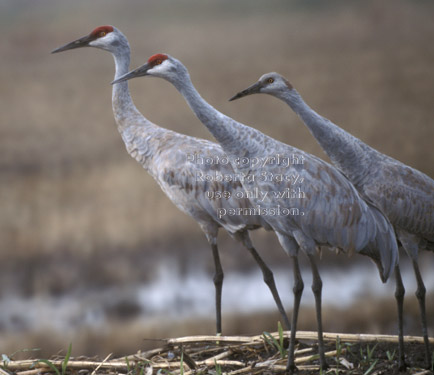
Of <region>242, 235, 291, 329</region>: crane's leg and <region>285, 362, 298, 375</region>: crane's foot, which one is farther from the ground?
<region>242, 235, 291, 329</region>: crane's leg

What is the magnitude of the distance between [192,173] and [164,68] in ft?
1.91

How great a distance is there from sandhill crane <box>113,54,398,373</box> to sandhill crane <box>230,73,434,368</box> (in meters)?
0.10

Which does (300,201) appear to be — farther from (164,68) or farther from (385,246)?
(164,68)

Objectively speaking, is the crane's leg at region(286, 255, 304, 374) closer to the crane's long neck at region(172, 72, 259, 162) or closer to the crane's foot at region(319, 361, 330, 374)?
the crane's foot at region(319, 361, 330, 374)

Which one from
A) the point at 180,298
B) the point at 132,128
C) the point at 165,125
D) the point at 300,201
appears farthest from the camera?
the point at 165,125

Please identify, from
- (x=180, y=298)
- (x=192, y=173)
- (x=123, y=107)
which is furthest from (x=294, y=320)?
(x=180, y=298)

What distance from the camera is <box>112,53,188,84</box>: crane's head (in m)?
2.50

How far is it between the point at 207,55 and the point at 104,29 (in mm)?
2095

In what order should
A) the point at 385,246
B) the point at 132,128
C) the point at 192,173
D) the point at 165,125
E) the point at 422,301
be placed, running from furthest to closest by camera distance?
the point at 165,125 < the point at 132,128 < the point at 192,173 < the point at 422,301 < the point at 385,246

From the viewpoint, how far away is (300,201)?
2.34 meters

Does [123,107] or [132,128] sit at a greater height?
[123,107]

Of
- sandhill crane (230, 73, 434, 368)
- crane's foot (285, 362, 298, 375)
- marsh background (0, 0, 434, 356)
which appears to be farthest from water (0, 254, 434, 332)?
crane's foot (285, 362, 298, 375)

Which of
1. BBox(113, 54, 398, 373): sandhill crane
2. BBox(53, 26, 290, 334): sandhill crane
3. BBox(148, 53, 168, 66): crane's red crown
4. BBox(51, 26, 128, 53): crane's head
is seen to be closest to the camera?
BBox(113, 54, 398, 373): sandhill crane

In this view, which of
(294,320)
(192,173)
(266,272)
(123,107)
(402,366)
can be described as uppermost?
(123,107)
